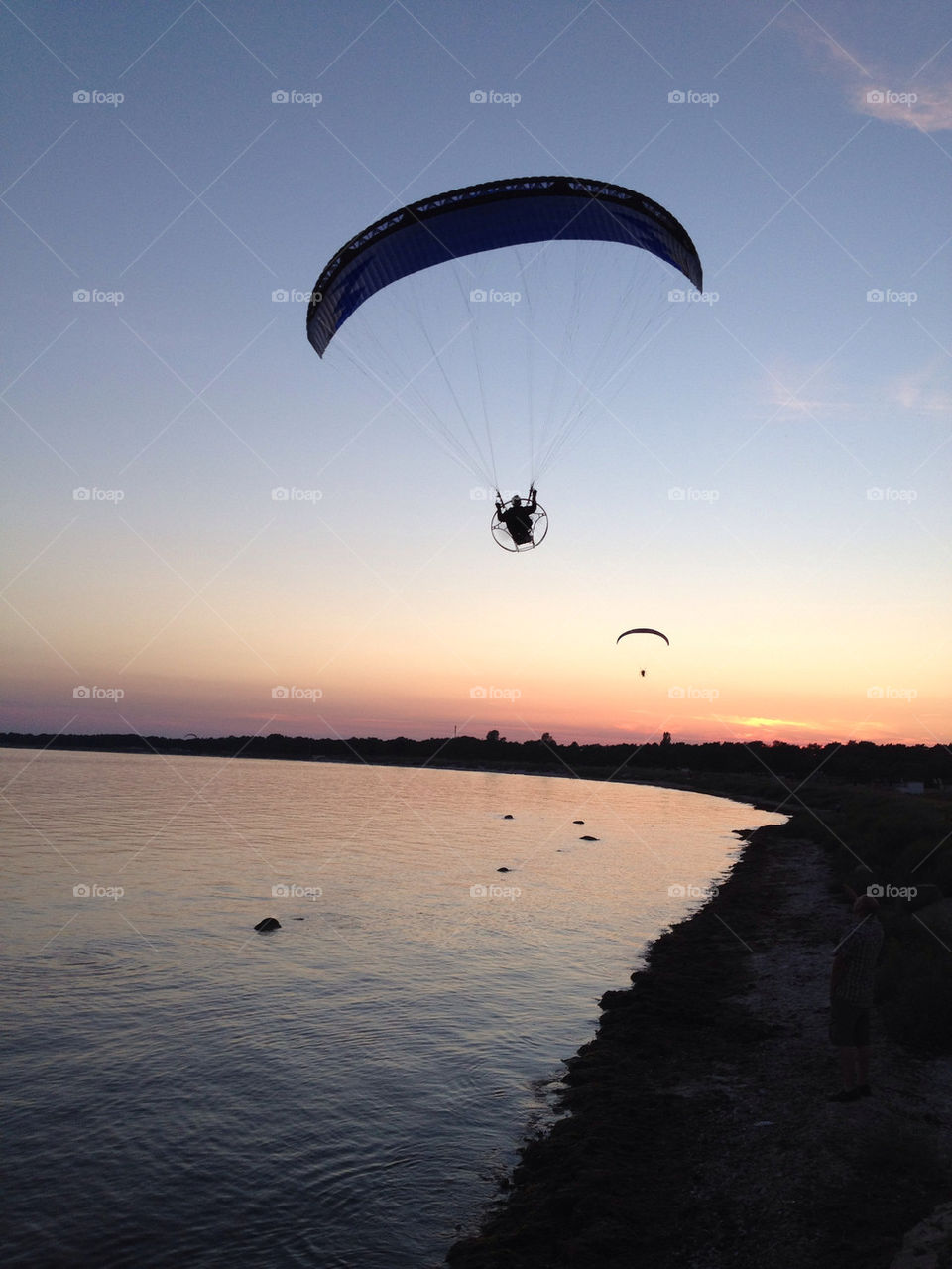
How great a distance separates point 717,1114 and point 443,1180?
3.90 m

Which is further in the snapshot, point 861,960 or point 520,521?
point 520,521

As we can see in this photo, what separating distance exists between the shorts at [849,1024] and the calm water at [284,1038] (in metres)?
4.77

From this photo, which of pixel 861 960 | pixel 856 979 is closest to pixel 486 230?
pixel 861 960

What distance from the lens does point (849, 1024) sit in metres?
10.3

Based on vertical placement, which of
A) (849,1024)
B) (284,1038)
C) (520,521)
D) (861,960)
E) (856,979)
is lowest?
(284,1038)

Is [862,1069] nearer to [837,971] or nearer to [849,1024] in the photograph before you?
[849,1024]

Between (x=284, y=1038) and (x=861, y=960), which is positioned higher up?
(x=861, y=960)

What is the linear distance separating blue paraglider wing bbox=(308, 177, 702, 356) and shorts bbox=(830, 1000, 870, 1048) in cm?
1768

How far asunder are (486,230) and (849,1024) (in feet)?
60.9

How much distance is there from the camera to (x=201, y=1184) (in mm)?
10469

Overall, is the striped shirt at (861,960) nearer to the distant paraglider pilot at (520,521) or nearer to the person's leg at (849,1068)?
the person's leg at (849,1068)

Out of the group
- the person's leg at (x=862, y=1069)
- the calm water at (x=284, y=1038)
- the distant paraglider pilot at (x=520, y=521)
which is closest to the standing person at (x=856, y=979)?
the person's leg at (x=862, y=1069)

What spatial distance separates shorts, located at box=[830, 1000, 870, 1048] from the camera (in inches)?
399

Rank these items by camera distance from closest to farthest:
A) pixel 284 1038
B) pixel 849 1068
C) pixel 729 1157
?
pixel 729 1157, pixel 849 1068, pixel 284 1038
